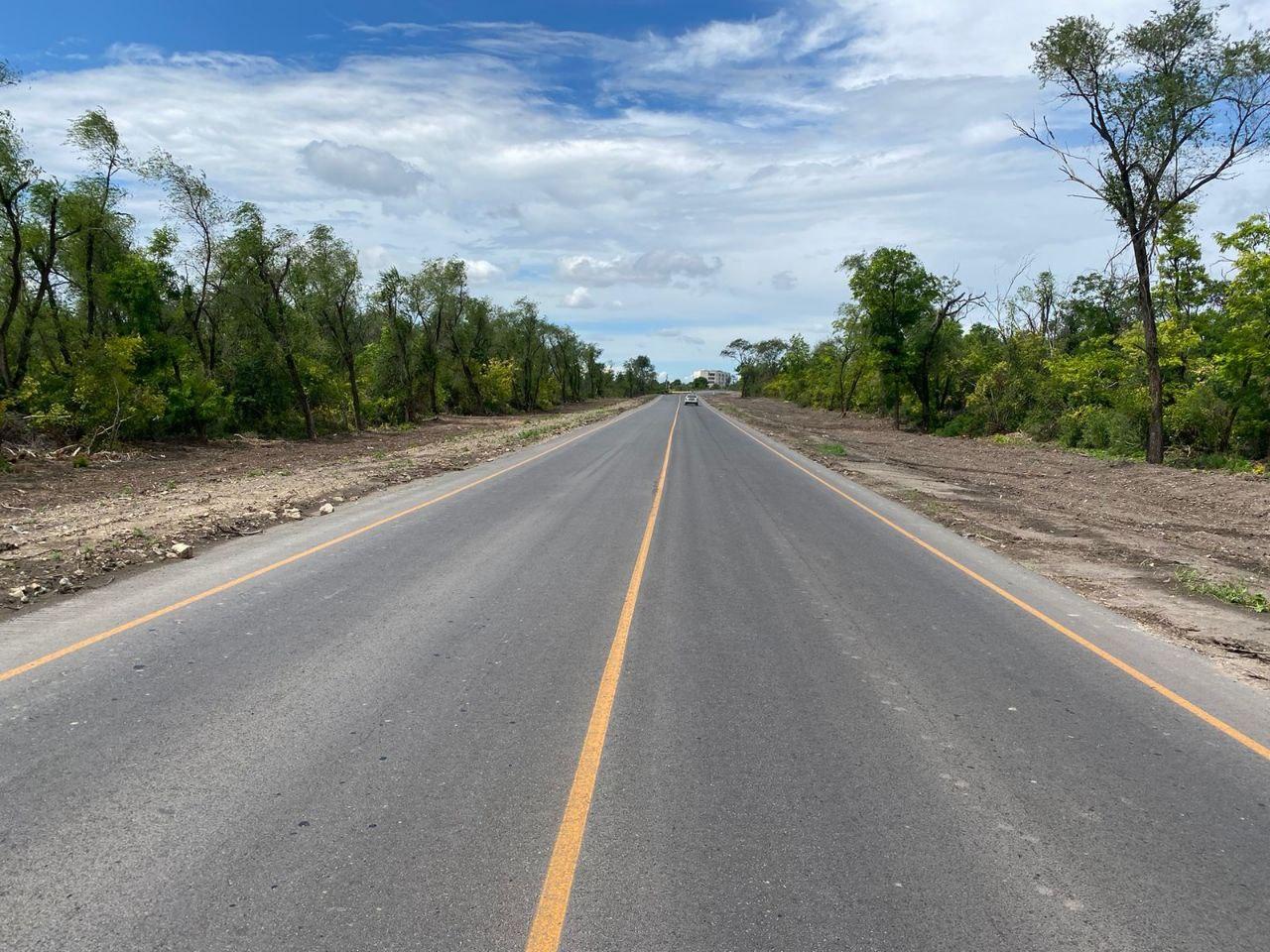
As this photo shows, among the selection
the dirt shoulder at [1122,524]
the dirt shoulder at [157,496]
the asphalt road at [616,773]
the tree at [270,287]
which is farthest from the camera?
the tree at [270,287]

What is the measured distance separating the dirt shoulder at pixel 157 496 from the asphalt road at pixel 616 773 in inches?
61.0

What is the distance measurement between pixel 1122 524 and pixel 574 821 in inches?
543

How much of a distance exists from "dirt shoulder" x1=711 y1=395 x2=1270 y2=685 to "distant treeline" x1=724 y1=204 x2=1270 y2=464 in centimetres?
457

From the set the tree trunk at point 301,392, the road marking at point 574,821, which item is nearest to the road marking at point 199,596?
the road marking at point 574,821

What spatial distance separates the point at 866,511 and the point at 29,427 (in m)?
23.9

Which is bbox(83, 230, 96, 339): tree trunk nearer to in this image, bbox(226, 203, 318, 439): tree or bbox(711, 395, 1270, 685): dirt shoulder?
bbox(226, 203, 318, 439): tree

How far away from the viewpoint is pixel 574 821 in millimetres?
3582

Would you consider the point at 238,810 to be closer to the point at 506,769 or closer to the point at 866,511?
the point at 506,769

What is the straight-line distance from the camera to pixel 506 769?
13.3 feet

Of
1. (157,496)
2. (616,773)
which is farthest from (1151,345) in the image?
(157,496)

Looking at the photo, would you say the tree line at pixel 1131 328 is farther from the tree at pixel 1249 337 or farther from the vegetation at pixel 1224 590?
the vegetation at pixel 1224 590

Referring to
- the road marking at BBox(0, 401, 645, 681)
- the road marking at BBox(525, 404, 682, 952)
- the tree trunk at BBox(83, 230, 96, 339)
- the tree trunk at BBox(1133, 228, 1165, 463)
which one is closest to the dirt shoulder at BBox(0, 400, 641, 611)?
the road marking at BBox(0, 401, 645, 681)

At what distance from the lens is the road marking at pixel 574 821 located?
288cm

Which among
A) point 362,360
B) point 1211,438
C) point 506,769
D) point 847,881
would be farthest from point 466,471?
point 362,360
